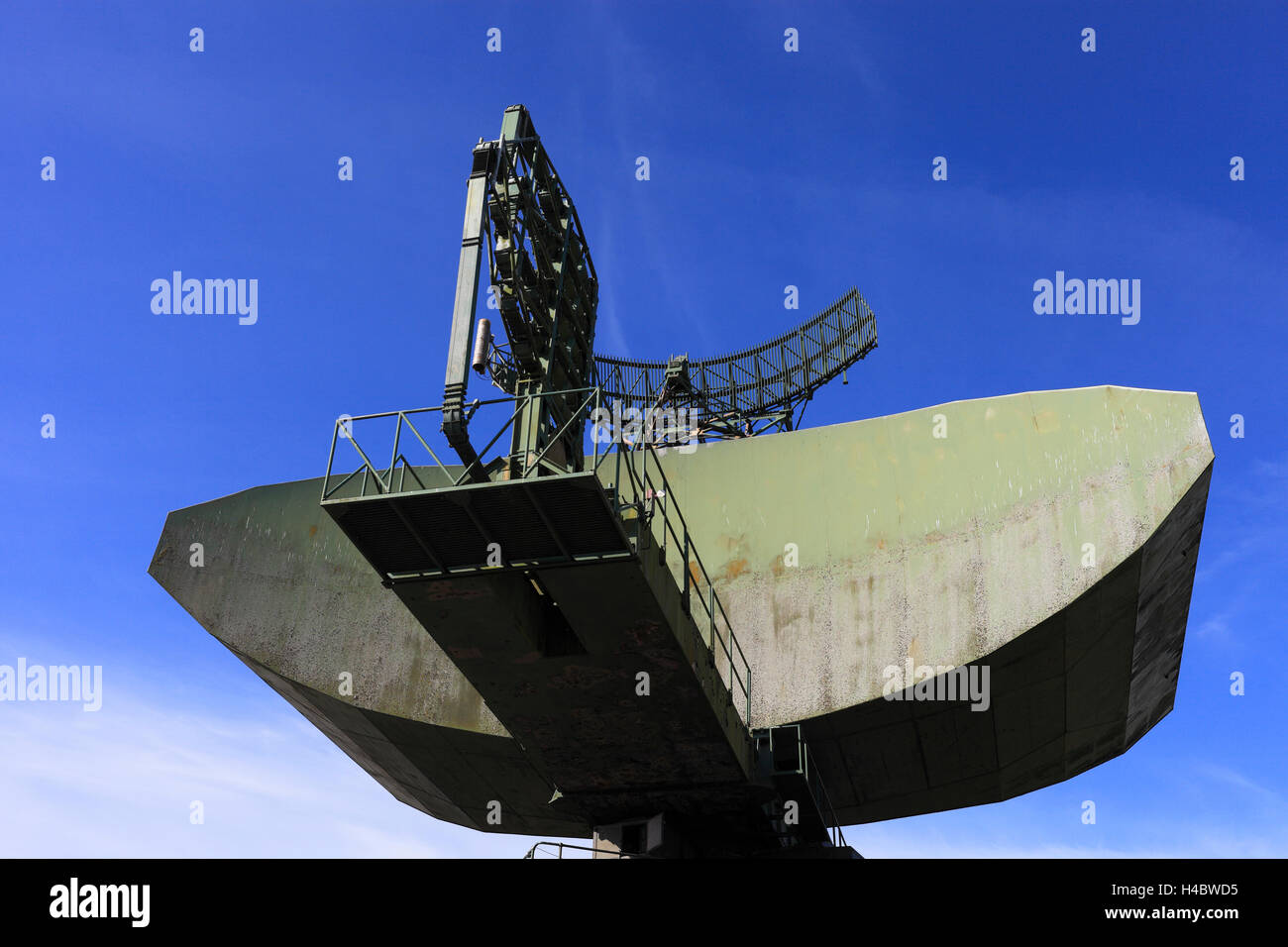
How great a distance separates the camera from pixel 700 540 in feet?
60.8

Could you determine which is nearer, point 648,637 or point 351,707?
point 648,637

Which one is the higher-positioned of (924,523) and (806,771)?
(924,523)

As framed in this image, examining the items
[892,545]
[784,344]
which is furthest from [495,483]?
[784,344]

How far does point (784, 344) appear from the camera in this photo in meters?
24.9

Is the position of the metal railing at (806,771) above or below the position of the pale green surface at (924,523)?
below

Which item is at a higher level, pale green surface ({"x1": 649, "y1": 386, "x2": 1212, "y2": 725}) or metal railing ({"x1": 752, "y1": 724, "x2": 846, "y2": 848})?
pale green surface ({"x1": 649, "y1": 386, "x2": 1212, "y2": 725})

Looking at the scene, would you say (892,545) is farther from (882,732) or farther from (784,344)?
(784,344)

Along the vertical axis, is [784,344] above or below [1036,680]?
above
